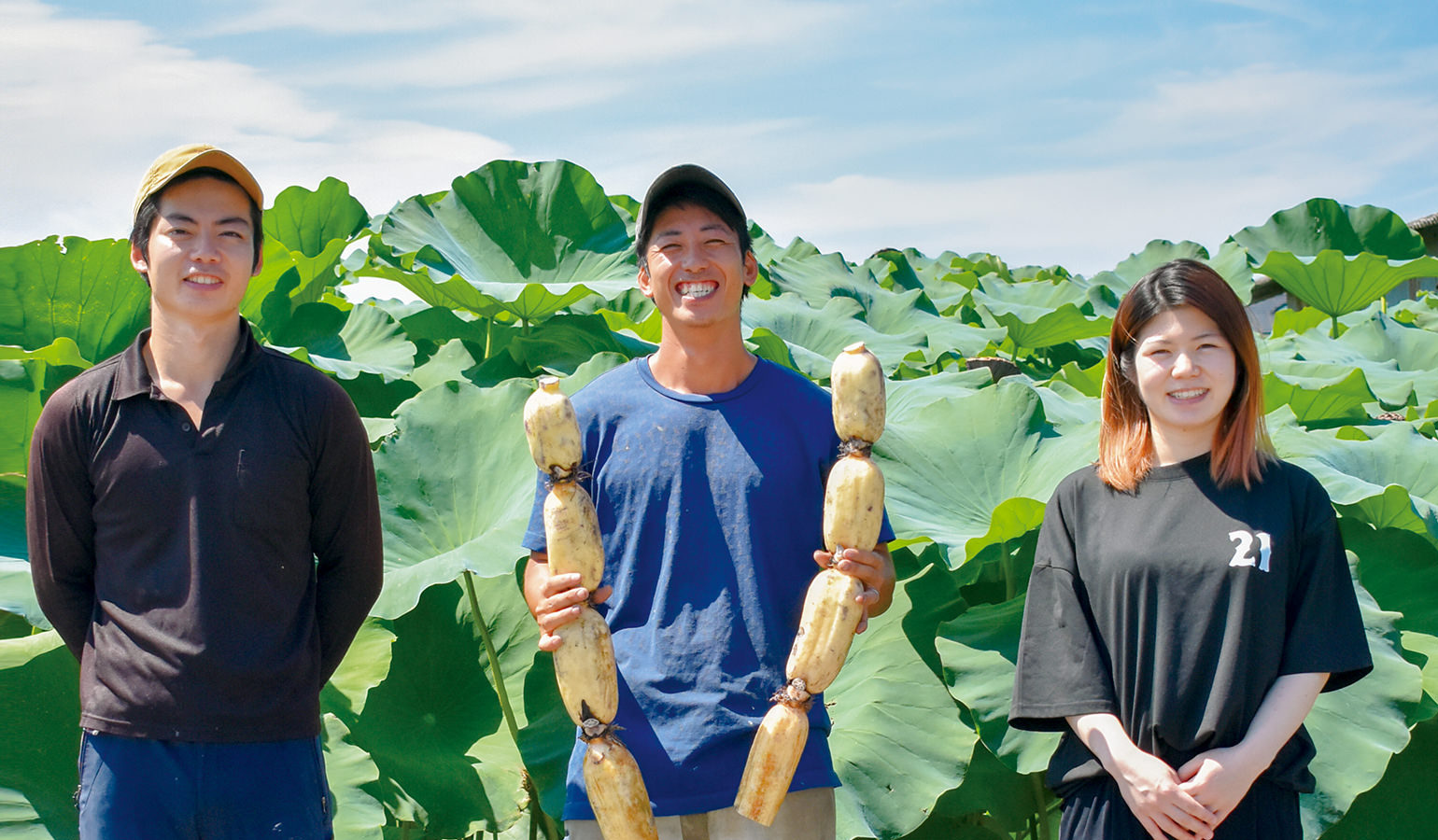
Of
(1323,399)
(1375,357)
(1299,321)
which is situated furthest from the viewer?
(1299,321)

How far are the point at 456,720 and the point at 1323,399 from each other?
3.18 metres

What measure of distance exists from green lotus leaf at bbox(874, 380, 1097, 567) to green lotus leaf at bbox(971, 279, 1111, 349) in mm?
2006

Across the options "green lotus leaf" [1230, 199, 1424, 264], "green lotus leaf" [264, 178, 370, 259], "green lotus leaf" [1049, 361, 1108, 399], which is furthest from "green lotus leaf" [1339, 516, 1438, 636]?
"green lotus leaf" [1230, 199, 1424, 264]

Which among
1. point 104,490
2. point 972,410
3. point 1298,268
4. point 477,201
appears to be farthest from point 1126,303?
point 1298,268

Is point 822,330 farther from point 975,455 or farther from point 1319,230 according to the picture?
point 1319,230

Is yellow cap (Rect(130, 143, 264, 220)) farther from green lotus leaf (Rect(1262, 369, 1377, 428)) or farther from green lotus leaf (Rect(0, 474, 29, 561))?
green lotus leaf (Rect(1262, 369, 1377, 428))

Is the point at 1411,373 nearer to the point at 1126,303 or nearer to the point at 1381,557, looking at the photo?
the point at 1381,557

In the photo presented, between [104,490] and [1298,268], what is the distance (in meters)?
6.29

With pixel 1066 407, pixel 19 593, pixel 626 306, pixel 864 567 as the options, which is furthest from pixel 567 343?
pixel 864 567

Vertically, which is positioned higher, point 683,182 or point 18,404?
point 683,182

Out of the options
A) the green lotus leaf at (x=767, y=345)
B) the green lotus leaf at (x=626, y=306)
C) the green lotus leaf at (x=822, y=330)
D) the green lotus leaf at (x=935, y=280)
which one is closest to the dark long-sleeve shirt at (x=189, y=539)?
the green lotus leaf at (x=767, y=345)

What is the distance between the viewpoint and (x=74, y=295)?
4.14 m

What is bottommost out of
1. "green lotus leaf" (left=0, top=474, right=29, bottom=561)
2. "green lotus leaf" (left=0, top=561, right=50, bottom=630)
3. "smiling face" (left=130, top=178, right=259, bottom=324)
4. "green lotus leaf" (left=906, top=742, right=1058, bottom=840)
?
"green lotus leaf" (left=906, top=742, right=1058, bottom=840)

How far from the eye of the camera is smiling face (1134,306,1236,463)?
85.3 inches
